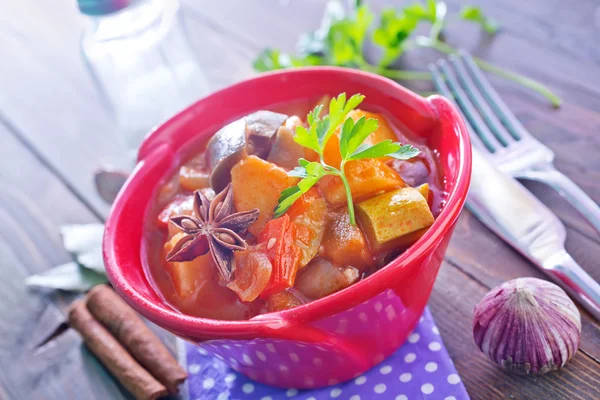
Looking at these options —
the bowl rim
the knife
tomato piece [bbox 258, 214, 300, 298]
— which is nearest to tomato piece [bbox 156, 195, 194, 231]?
the bowl rim

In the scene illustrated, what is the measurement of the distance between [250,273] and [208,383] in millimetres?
376

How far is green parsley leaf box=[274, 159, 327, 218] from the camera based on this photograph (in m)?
1.23

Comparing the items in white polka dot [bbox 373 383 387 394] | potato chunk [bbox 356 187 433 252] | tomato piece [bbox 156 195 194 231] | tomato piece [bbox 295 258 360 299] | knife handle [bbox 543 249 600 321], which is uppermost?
tomato piece [bbox 156 195 194 231]

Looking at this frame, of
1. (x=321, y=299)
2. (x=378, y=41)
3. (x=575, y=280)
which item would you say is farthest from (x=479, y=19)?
(x=321, y=299)

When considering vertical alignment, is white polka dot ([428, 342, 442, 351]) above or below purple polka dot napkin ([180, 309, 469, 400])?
below

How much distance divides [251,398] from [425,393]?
0.40m

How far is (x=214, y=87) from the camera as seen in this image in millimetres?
2342

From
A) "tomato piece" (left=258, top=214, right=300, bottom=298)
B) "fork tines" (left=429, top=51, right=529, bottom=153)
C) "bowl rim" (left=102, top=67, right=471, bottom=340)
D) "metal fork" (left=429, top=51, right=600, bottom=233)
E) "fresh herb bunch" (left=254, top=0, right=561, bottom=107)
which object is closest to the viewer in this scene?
"bowl rim" (left=102, top=67, right=471, bottom=340)

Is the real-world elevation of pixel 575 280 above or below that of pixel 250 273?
below

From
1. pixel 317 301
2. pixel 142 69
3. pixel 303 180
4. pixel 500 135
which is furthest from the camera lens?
pixel 142 69

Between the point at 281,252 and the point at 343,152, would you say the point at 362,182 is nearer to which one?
the point at 343,152

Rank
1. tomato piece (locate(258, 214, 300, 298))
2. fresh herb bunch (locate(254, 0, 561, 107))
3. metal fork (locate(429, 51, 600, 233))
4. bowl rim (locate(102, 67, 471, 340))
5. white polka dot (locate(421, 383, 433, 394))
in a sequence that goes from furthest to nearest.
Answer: fresh herb bunch (locate(254, 0, 561, 107))
metal fork (locate(429, 51, 600, 233))
white polka dot (locate(421, 383, 433, 394))
tomato piece (locate(258, 214, 300, 298))
bowl rim (locate(102, 67, 471, 340))

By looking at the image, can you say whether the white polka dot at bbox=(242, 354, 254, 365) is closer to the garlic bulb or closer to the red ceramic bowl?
the red ceramic bowl

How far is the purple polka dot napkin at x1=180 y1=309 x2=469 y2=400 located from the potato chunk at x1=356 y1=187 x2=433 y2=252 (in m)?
0.30
